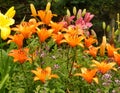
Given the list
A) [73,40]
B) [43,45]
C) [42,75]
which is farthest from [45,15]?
[42,75]

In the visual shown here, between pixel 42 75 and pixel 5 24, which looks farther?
pixel 5 24

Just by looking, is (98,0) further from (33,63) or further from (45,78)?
(45,78)

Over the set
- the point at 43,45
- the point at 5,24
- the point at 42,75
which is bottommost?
the point at 42,75

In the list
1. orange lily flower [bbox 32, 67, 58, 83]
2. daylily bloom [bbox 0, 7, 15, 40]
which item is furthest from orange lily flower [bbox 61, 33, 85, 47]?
daylily bloom [bbox 0, 7, 15, 40]

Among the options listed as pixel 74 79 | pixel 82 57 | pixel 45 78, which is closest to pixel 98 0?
pixel 82 57

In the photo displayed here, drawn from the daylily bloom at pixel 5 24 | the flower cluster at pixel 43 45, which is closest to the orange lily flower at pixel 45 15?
the flower cluster at pixel 43 45

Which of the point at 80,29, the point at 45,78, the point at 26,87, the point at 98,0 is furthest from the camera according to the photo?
the point at 98,0

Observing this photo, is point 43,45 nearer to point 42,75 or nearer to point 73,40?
point 73,40

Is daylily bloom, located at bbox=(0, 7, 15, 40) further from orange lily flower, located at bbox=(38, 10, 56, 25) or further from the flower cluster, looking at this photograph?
orange lily flower, located at bbox=(38, 10, 56, 25)

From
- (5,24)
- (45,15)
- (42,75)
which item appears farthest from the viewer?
(45,15)

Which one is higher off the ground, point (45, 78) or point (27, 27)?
point (27, 27)

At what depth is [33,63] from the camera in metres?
2.90

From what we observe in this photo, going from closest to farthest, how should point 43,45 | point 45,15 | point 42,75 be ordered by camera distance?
point 42,75 → point 45,15 → point 43,45

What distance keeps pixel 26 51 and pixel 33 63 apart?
13cm
